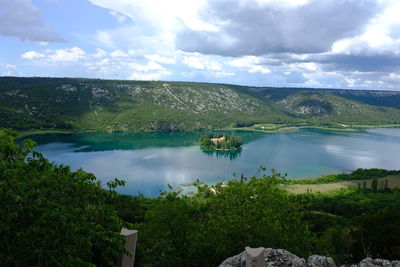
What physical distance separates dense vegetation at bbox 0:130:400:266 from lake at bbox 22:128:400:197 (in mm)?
47490

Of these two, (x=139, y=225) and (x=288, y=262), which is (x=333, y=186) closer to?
(x=139, y=225)

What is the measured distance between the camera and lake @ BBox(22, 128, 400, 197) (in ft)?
259

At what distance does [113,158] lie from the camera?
96.0 meters

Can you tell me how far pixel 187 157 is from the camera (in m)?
104

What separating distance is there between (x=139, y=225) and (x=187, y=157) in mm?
85735

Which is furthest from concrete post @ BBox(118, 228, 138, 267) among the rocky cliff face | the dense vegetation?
the rocky cliff face

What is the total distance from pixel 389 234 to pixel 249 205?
1329cm

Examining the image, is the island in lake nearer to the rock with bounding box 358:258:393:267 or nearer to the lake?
the lake

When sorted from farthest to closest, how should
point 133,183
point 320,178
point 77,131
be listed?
point 77,131, point 320,178, point 133,183

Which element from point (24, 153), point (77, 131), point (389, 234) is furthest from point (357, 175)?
point (77, 131)

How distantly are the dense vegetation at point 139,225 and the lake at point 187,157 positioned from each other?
156 ft

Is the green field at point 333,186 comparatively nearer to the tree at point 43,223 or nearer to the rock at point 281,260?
the rock at point 281,260

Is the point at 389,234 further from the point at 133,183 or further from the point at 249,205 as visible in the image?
the point at 133,183

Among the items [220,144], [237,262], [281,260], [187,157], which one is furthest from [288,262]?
[220,144]
